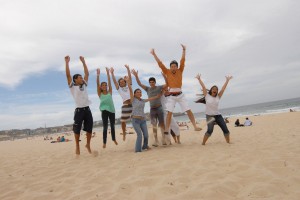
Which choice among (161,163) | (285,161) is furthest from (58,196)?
(285,161)

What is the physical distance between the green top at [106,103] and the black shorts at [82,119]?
904 millimetres

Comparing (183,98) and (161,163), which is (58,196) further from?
(183,98)

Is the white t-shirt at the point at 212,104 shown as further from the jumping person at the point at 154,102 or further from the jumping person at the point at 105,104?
the jumping person at the point at 105,104

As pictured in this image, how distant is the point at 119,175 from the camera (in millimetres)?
4418

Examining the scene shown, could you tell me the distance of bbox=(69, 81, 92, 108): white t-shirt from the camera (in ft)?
20.9

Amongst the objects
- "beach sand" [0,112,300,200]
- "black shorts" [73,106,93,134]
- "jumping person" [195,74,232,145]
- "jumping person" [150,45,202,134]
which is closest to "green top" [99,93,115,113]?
"black shorts" [73,106,93,134]

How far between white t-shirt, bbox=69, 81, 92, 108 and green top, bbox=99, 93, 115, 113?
105 centimetres

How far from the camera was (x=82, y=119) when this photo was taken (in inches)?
257

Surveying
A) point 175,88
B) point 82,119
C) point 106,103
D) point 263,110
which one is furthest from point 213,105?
point 263,110

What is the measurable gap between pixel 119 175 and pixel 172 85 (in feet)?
11.0

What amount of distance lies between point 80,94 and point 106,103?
1299 mm

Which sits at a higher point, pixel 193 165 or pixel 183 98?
pixel 183 98

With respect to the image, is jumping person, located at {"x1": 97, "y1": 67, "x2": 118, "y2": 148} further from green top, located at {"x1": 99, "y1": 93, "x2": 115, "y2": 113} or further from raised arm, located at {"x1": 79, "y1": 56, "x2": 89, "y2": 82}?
raised arm, located at {"x1": 79, "y1": 56, "x2": 89, "y2": 82}

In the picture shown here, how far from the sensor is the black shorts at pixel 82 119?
253 inches
